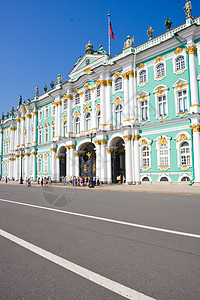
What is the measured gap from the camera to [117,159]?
36.2 m

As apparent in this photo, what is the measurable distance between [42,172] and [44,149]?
4.41 m

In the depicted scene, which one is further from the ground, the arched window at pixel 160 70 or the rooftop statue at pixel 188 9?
the rooftop statue at pixel 188 9

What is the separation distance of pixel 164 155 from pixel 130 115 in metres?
6.90

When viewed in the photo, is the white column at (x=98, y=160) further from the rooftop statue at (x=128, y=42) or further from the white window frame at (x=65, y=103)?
the rooftop statue at (x=128, y=42)

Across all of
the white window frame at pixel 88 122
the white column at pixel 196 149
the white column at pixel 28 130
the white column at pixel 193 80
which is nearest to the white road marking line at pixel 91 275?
the white column at pixel 196 149

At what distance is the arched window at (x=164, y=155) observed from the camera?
26550mm

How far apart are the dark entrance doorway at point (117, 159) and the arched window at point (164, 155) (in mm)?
6449

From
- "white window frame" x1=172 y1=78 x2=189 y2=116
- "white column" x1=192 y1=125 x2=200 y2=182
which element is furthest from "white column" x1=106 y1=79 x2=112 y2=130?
"white column" x1=192 y1=125 x2=200 y2=182

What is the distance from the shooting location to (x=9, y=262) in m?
4.33

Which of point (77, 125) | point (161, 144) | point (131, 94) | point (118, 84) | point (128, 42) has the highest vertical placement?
point (128, 42)

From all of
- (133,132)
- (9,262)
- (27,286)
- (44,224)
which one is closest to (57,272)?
(27,286)

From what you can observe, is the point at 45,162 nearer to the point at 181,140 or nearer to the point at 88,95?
the point at 88,95

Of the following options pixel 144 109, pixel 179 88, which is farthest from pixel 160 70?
pixel 144 109

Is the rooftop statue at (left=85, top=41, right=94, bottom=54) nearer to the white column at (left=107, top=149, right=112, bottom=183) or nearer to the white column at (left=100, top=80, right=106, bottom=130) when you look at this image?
the white column at (left=100, top=80, right=106, bottom=130)
